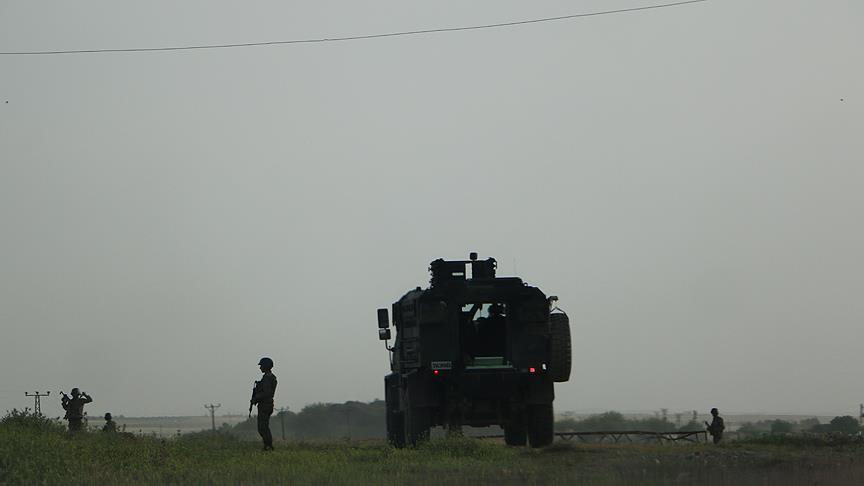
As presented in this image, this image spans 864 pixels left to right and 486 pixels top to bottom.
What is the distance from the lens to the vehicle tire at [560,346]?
82.3ft

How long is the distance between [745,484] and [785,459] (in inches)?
219

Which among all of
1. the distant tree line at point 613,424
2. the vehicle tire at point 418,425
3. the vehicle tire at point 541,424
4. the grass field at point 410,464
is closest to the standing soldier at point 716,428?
the grass field at point 410,464

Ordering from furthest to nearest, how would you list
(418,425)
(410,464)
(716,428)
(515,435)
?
(716,428)
(515,435)
(418,425)
(410,464)

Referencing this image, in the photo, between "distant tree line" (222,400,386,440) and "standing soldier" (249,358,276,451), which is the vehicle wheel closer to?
"standing soldier" (249,358,276,451)

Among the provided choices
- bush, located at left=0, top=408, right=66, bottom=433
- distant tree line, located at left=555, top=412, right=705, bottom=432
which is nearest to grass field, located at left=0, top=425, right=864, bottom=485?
bush, located at left=0, top=408, right=66, bottom=433

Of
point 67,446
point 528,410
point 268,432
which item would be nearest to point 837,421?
point 528,410

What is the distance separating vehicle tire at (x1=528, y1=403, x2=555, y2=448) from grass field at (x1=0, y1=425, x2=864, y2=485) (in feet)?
1.58

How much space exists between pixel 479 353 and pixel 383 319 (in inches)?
85.9

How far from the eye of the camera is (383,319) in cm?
2706

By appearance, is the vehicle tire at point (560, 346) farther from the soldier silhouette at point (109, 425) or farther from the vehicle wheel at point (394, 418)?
the soldier silhouette at point (109, 425)

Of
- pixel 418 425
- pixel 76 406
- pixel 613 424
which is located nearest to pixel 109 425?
pixel 76 406

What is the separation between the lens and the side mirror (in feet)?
88.7

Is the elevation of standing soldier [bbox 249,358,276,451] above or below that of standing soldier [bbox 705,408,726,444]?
above

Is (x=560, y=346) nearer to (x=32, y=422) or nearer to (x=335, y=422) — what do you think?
(x=32, y=422)
